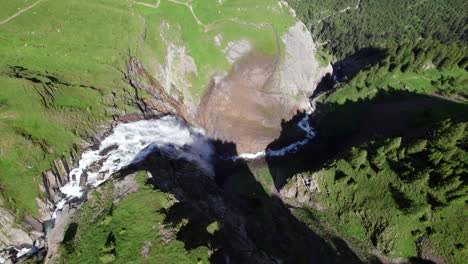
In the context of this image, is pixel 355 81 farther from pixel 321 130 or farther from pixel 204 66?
pixel 204 66

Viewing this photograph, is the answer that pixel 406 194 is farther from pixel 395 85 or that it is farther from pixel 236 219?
pixel 395 85

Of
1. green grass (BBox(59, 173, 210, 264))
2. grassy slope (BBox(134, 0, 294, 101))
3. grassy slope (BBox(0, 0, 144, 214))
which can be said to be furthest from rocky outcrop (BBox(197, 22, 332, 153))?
green grass (BBox(59, 173, 210, 264))

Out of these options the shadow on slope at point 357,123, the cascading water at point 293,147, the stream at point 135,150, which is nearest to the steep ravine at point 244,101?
the cascading water at point 293,147

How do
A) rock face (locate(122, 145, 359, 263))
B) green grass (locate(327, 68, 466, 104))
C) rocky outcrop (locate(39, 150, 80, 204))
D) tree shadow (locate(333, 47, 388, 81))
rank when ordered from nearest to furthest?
rock face (locate(122, 145, 359, 263)), rocky outcrop (locate(39, 150, 80, 204)), green grass (locate(327, 68, 466, 104)), tree shadow (locate(333, 47, 388, 81))

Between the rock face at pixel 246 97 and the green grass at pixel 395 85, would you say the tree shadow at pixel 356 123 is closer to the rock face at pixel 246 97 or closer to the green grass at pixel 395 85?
the green grass at pixel 395 85

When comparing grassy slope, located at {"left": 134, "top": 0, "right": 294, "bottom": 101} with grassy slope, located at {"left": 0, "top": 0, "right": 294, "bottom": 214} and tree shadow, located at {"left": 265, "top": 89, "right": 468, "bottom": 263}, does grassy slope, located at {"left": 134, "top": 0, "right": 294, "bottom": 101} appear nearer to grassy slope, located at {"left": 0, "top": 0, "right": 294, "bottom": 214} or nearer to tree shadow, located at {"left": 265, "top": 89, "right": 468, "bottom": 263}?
grassy slope, located at {"left": 0, "top": 0, "right": 294, "bottom": 214}
